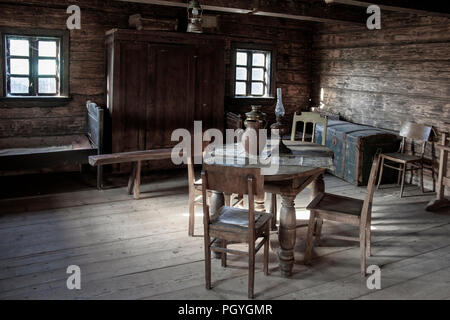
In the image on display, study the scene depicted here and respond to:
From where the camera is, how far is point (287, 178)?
11.5 feet

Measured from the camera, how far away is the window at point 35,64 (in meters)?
6.20

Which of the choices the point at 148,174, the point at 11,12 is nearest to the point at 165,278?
the point at 148,174

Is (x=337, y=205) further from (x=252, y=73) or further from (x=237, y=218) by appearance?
(x=252, y=73)

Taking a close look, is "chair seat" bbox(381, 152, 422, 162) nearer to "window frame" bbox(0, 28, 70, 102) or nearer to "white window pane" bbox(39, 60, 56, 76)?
"window frame" bbox(0, 28, 70, 102)

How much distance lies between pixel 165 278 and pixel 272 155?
1461 millimetres

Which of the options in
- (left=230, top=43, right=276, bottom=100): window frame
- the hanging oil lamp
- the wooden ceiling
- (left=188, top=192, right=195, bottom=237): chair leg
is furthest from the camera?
(left=230, top=43, right=276, bottom=100): window frame

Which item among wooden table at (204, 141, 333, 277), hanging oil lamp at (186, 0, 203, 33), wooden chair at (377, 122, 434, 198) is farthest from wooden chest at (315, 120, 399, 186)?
hanging oil lamp at (186, 0, 203, 33)

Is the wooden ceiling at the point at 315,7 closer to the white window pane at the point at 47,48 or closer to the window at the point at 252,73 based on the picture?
the window at the point at 252,73

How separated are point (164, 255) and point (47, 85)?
3.76 meters

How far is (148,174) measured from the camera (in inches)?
267

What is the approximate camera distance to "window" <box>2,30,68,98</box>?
6.20 meters

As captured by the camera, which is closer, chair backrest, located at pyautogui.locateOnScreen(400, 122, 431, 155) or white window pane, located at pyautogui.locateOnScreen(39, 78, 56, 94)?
chair backrest, located at pyautogui.locateOnScreen(400, 122, 431, 155)

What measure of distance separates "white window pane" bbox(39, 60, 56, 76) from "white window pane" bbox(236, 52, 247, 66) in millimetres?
2942

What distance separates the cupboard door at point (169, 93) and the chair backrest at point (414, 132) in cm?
299
